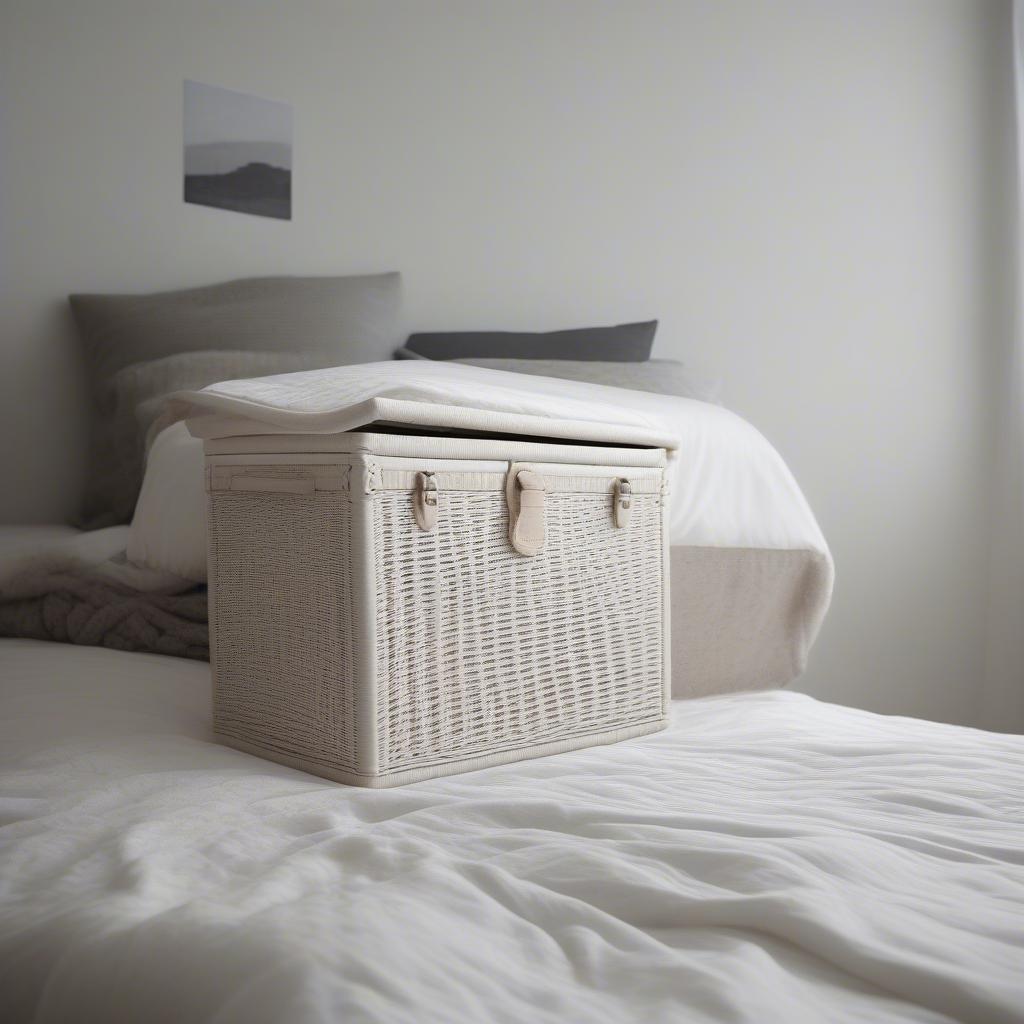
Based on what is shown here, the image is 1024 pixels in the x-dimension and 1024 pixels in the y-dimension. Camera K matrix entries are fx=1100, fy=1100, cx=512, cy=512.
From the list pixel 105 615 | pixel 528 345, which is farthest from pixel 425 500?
pixel 528 345

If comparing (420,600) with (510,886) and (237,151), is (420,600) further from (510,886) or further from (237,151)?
(237,151)

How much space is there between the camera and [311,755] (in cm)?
108

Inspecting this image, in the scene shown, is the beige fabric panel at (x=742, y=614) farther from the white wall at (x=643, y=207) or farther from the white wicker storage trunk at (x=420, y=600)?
the white wall at (x=643, y=207)

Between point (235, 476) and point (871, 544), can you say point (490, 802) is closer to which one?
point (235, 476)

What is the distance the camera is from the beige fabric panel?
1.58 meters

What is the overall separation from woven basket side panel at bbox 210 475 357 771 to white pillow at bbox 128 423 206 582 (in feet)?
0.82

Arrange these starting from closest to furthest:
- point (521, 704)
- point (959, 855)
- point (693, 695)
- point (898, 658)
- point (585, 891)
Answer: point (585, 891) → point (959, 855) → point (521, 704) → point (693, 695) → point (898, 658)

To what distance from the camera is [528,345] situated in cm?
242

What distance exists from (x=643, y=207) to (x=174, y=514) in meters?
1.77

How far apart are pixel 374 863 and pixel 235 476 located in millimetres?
505

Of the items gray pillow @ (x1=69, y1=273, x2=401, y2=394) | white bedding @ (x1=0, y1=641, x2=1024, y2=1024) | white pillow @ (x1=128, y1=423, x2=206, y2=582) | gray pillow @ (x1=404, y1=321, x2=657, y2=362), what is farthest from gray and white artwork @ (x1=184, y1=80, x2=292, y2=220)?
Answer: white bedding @ (x1=0, y1=641, x2=1024, y2=1024)

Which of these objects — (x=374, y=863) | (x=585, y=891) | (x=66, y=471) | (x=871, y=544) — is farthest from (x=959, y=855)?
(x=871, y=544)

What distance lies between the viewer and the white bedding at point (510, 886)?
0.60 metres

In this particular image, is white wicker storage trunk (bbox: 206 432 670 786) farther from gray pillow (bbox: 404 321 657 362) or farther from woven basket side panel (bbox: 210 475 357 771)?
gray pillow (bbox: 404 321 657 362)
